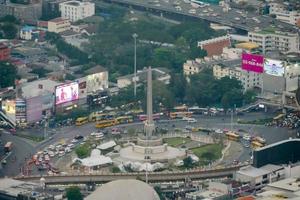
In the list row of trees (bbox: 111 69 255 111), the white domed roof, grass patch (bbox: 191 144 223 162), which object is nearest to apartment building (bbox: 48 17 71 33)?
row of trees (bbox: 111 69 255 111)

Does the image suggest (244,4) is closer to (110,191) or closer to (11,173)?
(11,173)

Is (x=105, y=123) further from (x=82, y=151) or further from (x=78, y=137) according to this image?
(x=82, y=151)

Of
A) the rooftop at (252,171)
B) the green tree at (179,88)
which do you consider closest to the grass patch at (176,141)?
the green tree at (179,88)

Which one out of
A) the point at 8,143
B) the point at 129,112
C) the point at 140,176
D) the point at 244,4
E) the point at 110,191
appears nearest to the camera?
the point at 110,191

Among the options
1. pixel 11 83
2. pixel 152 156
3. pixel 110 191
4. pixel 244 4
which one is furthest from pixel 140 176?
pixel 244 4

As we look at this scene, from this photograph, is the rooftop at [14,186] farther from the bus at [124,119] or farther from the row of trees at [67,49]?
the row of trees at [67,49]

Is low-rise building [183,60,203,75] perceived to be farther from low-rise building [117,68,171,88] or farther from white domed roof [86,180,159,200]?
white domed roof [86,180,159,200]

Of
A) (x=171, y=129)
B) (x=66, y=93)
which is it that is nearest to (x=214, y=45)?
(x=66, y=93)
